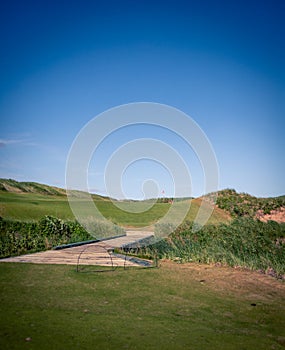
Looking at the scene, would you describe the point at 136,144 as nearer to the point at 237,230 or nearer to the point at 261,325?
the point at 237,230

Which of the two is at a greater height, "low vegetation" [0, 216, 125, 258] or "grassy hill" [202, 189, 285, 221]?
"grassy hill" [202, 189, 285, 221]

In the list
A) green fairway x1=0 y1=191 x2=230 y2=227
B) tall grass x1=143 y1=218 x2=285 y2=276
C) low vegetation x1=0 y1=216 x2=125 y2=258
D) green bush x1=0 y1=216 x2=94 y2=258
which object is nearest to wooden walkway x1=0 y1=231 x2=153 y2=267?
low vegetation x1=0 y1=216 x2=125 y2=258

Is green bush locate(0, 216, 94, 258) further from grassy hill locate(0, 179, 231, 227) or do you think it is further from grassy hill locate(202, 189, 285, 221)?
grassy hill locate(202, 189, 285, 221)

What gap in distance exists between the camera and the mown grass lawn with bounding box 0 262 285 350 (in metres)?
3.72

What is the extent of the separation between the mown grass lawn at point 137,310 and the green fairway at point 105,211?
42.0ft

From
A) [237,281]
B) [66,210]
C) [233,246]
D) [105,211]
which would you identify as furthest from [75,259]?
[105,211]

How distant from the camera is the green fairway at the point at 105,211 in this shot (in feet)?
67.9

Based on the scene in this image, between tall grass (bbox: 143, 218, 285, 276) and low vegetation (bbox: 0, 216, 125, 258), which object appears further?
low vegetation (bbox: 0, 216, 125, 258)

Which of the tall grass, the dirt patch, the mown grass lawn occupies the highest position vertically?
the tall grass

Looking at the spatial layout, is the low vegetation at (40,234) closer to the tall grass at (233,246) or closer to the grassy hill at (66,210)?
the tall grass at (233,246)

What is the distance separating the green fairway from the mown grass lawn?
12807mm

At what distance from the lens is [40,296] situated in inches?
209

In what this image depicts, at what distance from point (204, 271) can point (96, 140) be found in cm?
776

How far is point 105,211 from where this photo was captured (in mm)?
24891
